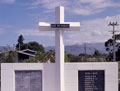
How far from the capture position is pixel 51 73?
15.0 metres

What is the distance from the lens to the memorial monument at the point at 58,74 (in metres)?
14.9

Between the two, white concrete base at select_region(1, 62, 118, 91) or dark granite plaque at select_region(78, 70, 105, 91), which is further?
dark granite plaque at select_region(78, 70, 105, 91)

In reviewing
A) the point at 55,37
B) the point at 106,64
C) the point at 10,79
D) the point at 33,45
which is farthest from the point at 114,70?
the point at 33,45

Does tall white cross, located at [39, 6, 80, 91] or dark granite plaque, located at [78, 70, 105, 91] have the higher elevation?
tall white cross, located at [39, 6, 80, 91]

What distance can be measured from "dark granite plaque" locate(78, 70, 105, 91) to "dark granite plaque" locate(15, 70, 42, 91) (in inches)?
75.6

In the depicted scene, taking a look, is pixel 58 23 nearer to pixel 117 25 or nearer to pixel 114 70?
pixel 114 70

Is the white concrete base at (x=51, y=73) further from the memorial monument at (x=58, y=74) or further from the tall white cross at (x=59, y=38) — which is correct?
the tall white cross at (x=59, y=38)

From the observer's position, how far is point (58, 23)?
1492 cm

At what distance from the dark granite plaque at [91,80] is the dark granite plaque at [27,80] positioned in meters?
1.92

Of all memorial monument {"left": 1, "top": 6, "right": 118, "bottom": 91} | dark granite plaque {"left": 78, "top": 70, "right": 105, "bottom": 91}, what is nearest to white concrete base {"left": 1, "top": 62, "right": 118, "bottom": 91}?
memorial monument {"left": 1, "top": 6, "right": 118, "bottom": 91}

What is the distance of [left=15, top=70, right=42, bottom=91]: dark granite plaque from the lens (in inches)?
590

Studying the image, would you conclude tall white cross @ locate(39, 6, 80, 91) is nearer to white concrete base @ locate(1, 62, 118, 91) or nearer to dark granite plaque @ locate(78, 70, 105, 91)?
white concrete base @ locate(1, 62, 118, 91)

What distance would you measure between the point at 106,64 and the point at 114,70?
0.47 meters

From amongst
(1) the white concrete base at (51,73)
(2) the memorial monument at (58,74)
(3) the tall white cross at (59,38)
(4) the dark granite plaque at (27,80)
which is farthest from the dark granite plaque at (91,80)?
(4) the dark granite plaque at (27,80)
